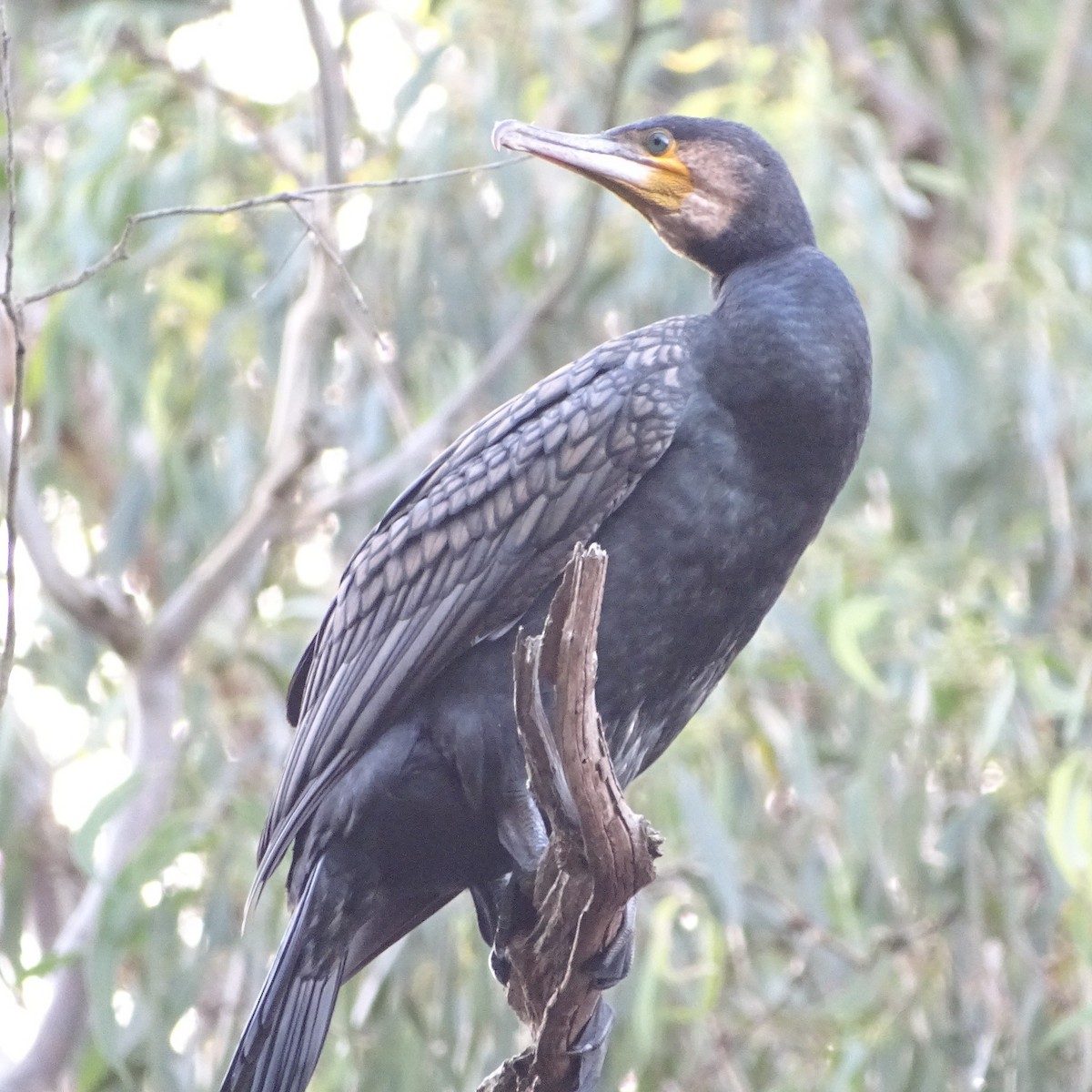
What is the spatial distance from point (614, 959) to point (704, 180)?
1.36 m

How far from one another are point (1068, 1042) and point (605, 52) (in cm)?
314

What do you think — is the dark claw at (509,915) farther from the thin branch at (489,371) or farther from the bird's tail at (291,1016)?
the thin branch at (489,371)

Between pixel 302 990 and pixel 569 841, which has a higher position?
pixel 302 990

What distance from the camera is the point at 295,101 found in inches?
222

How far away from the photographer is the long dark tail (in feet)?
9.64

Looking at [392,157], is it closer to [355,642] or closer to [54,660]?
[54,660]

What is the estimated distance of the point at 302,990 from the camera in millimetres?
3045

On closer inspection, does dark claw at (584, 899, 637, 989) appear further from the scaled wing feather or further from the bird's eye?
the bird's eye

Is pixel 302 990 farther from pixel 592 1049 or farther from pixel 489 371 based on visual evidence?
pixel 489 371

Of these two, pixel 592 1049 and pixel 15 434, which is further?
pixel 592 1049

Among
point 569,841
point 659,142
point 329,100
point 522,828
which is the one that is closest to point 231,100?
point 329,100

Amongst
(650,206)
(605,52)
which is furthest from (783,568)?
(605,52)

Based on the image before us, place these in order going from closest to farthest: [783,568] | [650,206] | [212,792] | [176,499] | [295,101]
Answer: [783,568] < [650,206] < [212,792] < [176,499] < [295,101]

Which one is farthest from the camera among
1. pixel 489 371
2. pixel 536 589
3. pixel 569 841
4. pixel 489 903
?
pixel 489 371
